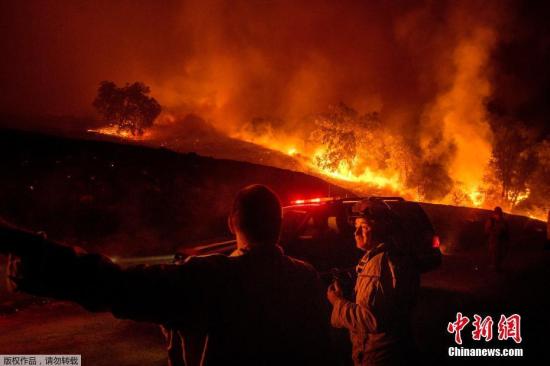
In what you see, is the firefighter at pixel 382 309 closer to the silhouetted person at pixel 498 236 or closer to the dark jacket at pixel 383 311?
the dark jacket at pixel 383 311

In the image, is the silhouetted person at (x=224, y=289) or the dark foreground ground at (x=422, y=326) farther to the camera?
the dark foreground ground at (x=422, y=326)

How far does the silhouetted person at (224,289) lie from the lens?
1219 mm

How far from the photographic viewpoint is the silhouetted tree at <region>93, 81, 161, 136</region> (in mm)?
59062

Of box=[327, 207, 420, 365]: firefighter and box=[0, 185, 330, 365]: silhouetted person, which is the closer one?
box=[0, 185, 330, 365]: silhouetted person

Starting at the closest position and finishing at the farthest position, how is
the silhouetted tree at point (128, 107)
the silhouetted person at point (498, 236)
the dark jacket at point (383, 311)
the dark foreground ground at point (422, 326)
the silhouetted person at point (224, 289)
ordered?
the silhouetted person at point (224, 289), the dark jacket at point (383, 311), the dark foreground ground at point (422, 326), the silhouetted person at point (498, 236), the silhouetted tree at point (128, 107)

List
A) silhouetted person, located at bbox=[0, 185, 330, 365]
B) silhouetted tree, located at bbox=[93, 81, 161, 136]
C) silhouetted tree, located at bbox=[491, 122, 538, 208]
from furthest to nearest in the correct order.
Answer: silhouetted tree, located at bbox=[93, 81, 161, 136] < silhouetted tree, located at bbox=[491, 122, 538, 208] < silhouetted person, located at bbox=[0, 185, 330, 365]

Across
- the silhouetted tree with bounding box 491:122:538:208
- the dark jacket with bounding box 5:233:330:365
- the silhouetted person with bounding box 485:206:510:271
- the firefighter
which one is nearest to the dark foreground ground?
the silhouetted person with bounding box 485:206:510:271

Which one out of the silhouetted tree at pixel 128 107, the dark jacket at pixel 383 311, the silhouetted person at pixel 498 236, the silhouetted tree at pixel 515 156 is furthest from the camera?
the silhouetted tree at pixel 128 107

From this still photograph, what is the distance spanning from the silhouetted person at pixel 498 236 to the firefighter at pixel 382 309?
9.70 metres

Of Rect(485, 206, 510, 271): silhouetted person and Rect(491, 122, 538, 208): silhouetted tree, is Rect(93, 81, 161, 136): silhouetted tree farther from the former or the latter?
Rect(485, 206, 510, 271): silhouetted person

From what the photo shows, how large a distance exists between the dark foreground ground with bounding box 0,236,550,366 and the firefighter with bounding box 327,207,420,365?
2.52m

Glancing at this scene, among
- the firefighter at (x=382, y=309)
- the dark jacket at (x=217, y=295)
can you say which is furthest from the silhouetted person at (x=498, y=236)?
the dark jacket at (x=217, y=295)

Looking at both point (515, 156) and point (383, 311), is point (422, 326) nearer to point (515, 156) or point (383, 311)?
point (383, 311)

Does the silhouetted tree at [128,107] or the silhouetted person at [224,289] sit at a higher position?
the silhouetted tree at [128,107]
